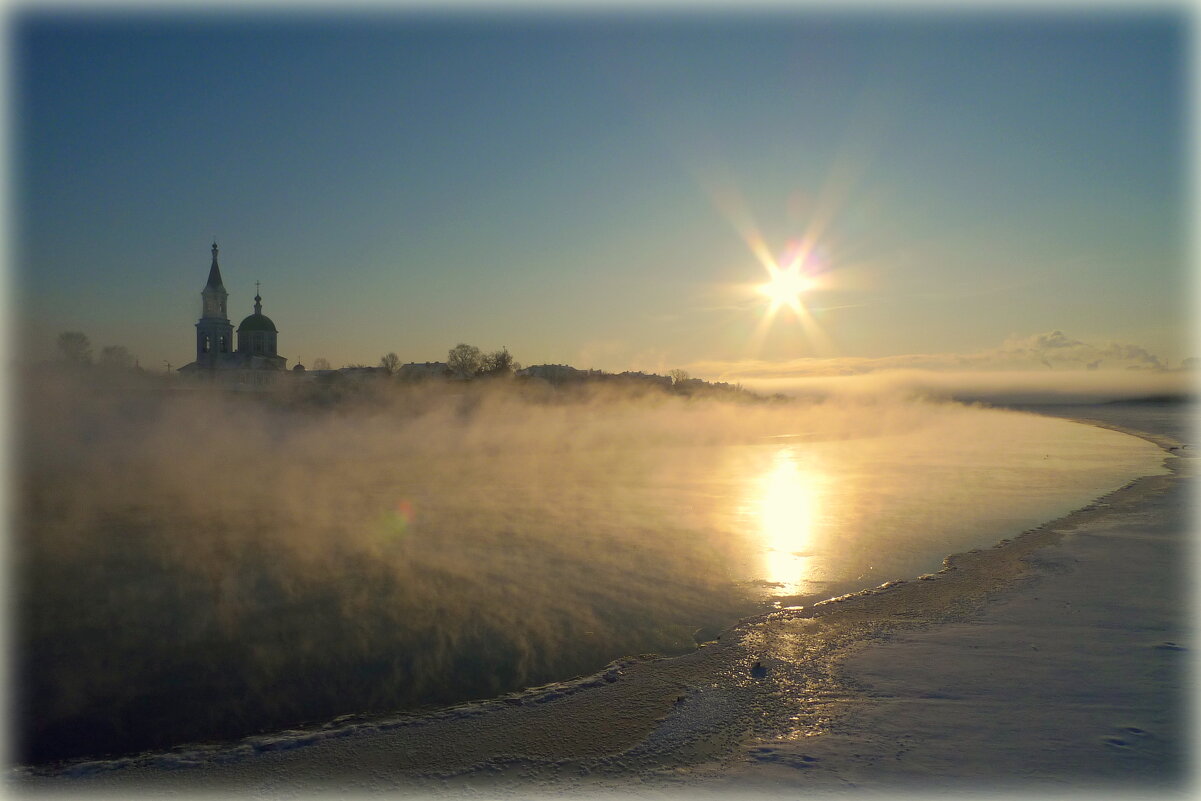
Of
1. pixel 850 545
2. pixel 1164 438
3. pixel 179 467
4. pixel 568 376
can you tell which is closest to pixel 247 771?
Answer: pixel 850 545

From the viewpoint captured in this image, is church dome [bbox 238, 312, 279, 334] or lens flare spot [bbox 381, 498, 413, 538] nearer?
lens flare spot [bbox 381, 498, 413, 538]

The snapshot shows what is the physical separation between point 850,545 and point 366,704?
8.71 metres

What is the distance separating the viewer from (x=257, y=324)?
72.6m

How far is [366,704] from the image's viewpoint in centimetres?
640

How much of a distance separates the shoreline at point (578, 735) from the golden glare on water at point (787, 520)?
8.62 feet

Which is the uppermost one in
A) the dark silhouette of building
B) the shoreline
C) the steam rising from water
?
the dark silhouette of building

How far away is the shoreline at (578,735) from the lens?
5.11 metres

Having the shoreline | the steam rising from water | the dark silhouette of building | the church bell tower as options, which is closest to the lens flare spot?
the steam rising from water

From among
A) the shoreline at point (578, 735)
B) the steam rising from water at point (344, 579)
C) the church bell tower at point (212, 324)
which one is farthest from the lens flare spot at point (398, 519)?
the church bell tower at point (212, 324)

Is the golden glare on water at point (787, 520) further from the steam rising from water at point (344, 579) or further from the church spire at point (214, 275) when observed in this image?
the church spire at point (214, 275)

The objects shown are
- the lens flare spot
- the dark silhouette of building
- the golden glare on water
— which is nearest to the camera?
the golden glare on water

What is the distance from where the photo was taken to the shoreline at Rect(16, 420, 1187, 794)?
16.8 ft

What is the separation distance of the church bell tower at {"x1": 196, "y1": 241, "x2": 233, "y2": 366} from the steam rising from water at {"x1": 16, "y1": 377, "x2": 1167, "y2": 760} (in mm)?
43190

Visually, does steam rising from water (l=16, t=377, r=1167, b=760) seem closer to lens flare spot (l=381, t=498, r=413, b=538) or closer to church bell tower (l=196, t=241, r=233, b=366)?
lens flare spot (l=381, t=498, r=413, b=538)
